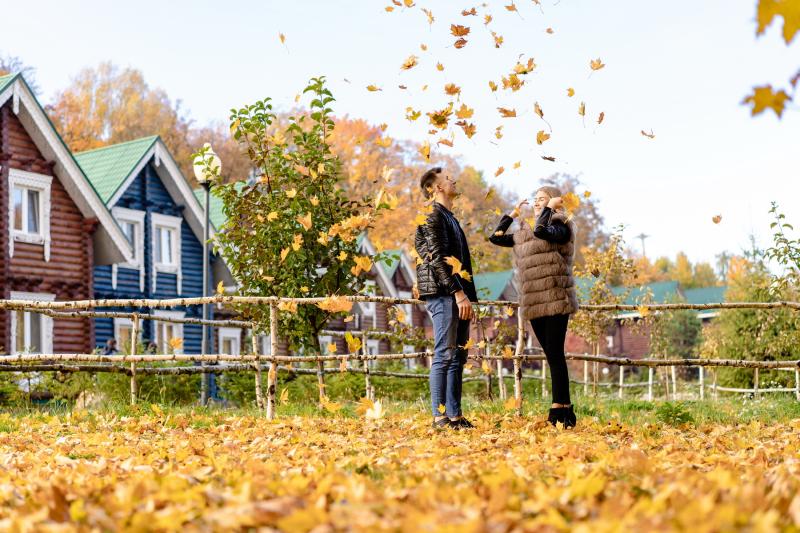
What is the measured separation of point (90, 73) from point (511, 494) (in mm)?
47698

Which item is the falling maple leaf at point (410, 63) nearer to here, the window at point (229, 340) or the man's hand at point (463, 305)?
the man's hand at point (463, 305)

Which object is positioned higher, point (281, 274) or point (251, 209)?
point (251, 209)

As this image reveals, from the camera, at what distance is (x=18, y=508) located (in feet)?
12.9

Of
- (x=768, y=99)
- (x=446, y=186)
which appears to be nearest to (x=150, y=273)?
(x=446, y=186)

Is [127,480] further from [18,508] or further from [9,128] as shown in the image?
[9,128]

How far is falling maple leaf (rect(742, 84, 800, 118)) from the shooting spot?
2.99 metres

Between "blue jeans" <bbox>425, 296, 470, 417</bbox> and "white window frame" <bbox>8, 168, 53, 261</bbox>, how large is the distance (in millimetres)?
15221

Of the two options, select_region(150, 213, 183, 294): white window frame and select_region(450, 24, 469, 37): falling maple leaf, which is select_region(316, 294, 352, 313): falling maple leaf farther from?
select_region(150, 213, 183, 294): white window frame

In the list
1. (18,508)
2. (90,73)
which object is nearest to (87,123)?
(90,73)

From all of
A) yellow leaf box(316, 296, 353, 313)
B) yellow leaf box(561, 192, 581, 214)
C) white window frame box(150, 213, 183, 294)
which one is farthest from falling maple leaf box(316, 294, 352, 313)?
white window frame box(150, 213, 183, 294)

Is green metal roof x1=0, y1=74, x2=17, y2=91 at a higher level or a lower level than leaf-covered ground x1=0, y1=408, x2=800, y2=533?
higher

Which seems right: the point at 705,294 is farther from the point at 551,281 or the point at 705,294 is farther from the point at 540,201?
the point at 551,281

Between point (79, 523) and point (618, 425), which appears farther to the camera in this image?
point (618, 425)

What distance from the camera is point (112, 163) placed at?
2492cm
